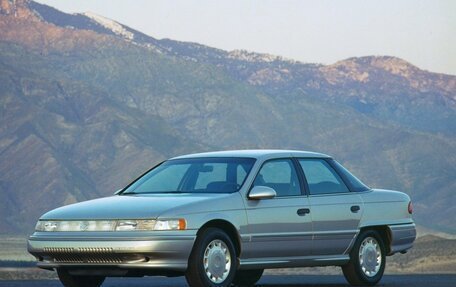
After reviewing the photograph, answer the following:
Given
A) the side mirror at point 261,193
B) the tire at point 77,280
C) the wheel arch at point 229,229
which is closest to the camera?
the wheel arch at point 229,229

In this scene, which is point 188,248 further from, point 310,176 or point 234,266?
point 310,176

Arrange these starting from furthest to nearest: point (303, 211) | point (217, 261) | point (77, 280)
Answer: point (303, 211)
point (77, 280)
point (217, 261)

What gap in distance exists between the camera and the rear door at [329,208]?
13984 millimetres

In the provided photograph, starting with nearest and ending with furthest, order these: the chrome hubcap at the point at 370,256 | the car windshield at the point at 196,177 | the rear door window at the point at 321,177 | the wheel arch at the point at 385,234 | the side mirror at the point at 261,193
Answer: the side mirror at the point at 261,193 < the car windshield at the point at 196,177 < the rear door window at the point at 321,177 < the chrome hubcap at the point at 370,256 < the wheel arch at the point at 385,234

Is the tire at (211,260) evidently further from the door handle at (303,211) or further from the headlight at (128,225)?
the door handle at (303,211)

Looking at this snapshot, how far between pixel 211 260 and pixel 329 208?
6.83ft

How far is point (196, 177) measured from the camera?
537 inches

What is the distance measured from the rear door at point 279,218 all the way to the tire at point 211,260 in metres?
0.28

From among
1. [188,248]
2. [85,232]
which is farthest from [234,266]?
[85,232]

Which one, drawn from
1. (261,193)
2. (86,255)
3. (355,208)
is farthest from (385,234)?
(86,255)

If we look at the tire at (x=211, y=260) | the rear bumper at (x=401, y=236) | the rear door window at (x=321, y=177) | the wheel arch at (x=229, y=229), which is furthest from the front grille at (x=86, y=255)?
the rear bumper at (x=401, y=236)

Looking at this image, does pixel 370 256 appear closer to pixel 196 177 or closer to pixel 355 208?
pixel 355 208

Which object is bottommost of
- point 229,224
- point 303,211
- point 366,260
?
point 366,260

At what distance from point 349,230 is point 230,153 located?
1652 mm
